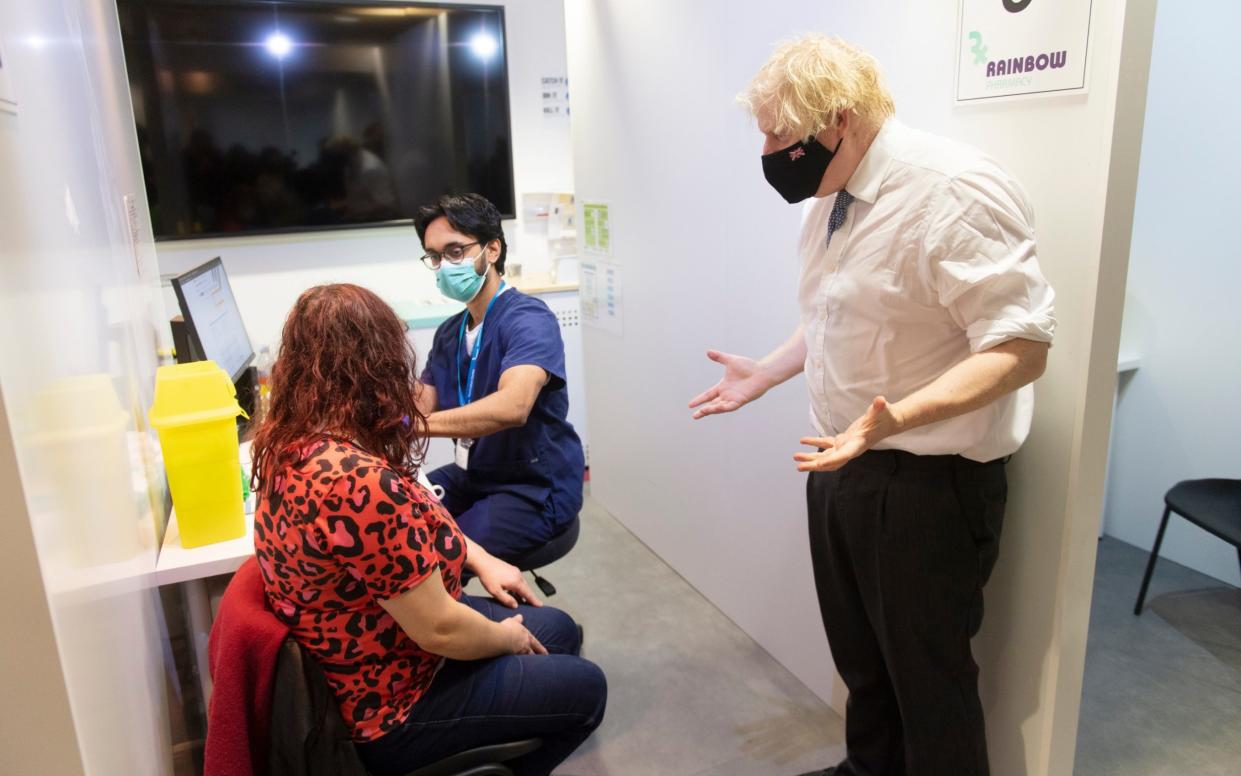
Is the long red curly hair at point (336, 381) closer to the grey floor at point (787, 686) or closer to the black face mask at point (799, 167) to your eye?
the black face mask at point (799, 167)

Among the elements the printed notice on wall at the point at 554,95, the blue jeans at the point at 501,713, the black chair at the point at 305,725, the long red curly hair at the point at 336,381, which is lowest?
the blue jeans at the point at 501,713

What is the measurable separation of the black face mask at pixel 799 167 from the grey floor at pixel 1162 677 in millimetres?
1599

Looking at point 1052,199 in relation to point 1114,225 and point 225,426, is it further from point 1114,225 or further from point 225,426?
point 225,426

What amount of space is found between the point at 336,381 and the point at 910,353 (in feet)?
3.24

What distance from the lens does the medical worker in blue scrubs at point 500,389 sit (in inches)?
83.0

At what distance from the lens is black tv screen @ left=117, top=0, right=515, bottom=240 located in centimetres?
351

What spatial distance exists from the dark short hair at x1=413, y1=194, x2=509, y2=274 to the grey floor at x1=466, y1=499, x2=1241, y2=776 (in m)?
1.29

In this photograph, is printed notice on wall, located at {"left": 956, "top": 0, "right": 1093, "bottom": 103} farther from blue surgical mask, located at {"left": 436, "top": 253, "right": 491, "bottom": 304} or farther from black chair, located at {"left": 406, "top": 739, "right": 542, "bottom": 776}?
black chair, located at {"left": 406, "top": 739, "right": 542, "bottom": 776}

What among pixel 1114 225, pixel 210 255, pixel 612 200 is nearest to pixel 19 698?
pixel 1114 225

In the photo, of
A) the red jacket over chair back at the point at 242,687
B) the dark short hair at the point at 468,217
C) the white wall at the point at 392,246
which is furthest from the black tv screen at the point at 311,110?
the red jacket over chair back at the point at 242,687

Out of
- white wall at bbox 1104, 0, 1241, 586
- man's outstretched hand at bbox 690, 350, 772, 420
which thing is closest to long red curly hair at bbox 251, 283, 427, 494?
man's outstretched hand at bbox 690, 350, 772, 420

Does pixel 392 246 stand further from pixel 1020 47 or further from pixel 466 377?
pixel 1020 47

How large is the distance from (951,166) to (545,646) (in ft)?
3.83

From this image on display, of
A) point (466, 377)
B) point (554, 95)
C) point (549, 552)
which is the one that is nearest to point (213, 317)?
point (466, 377)
